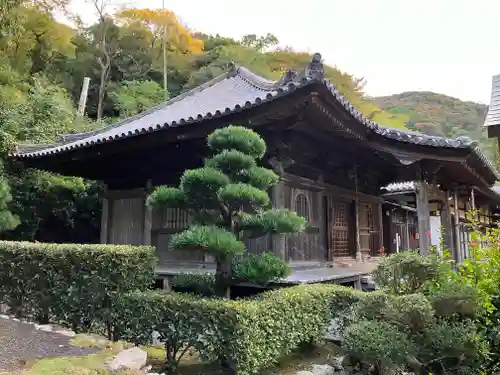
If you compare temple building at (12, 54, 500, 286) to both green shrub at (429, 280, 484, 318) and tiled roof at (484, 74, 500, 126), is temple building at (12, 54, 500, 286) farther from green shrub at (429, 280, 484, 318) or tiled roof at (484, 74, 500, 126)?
green shrub at (429, 280, 484, 318)

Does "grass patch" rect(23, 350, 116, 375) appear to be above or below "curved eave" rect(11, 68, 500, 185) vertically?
below

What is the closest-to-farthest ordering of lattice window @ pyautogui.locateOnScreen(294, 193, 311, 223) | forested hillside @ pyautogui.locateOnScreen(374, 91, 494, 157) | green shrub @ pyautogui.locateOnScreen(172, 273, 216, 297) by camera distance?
green shrub @ pyautogui.locateOnScreen(172, 273, 216, 297) < lattice window @ pyautogui.locateOnScreen(294, 193, 311, 223) < forested hillside @ pyautogui.locateOnScreen(374, 91, 494, 157)

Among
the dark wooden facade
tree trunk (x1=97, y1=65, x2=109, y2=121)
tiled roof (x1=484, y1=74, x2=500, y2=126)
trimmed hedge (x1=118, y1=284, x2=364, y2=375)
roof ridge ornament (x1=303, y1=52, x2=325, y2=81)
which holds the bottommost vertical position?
trimmed hedge (x1=118, y1=284, x2=364, y2=375)

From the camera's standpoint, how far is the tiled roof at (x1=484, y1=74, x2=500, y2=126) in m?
7.45

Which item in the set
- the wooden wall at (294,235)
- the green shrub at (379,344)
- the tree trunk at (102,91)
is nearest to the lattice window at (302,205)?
the wooden wall at (294,235)

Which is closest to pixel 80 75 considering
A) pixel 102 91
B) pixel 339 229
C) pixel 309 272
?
pixel 102 91

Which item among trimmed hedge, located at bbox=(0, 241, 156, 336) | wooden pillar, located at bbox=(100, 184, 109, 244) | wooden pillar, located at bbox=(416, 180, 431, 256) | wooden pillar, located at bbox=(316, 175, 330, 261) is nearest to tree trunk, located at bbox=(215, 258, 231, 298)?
trimmed hedge, located at bbox=(0, 241, 156, 336)

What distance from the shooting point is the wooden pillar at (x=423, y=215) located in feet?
27.1

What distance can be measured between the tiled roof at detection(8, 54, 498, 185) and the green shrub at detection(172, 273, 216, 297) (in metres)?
2.51

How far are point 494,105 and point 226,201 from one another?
644cm

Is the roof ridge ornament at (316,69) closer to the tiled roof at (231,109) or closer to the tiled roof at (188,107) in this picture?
the tiled roof at (231,109)

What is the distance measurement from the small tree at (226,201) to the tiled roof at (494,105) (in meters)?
5.01

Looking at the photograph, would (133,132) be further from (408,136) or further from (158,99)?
(158,99)

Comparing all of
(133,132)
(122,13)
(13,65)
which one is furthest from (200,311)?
(122,13)
